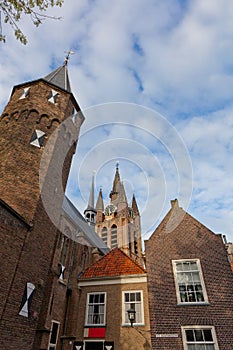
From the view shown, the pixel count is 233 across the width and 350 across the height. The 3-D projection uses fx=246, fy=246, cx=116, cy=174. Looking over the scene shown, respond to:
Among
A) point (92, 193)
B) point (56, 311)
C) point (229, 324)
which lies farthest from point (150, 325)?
point (92, 193)

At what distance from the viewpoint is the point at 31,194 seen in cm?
1033

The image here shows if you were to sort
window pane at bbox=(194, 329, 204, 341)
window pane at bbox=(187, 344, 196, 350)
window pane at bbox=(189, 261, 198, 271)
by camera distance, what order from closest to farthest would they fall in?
window pane at bbox=(187, 344, 196, 350), window pane at bbox=(194, 329, 204, 341), window pane at bbox=(189, 261, 198, 271)

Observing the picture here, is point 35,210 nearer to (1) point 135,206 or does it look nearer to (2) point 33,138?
(2) point 33,138

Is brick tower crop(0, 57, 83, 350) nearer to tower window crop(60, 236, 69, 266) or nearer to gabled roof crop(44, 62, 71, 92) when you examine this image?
gabled roof crop(44, 62, 71, 92)

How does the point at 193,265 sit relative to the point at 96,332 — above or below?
above

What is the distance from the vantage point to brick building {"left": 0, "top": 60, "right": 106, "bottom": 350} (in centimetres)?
832

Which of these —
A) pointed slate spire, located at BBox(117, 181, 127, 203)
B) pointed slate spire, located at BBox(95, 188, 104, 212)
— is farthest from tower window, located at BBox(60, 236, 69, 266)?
pointed slate spire, located at BBox(95, 188, 104, 212)

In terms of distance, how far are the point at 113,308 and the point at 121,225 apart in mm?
33515

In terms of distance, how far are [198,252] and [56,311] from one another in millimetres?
8474

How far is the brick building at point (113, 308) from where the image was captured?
1088 cm

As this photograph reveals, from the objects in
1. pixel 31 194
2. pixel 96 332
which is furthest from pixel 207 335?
pixel 31 194

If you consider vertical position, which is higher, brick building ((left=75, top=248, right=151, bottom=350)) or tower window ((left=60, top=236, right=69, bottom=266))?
tower window ((left=60, top=236, right=69, bottom=266))

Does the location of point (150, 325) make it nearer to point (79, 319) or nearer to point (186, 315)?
point (186, 315)

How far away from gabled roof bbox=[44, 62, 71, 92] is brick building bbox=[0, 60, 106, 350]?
0.28ft
